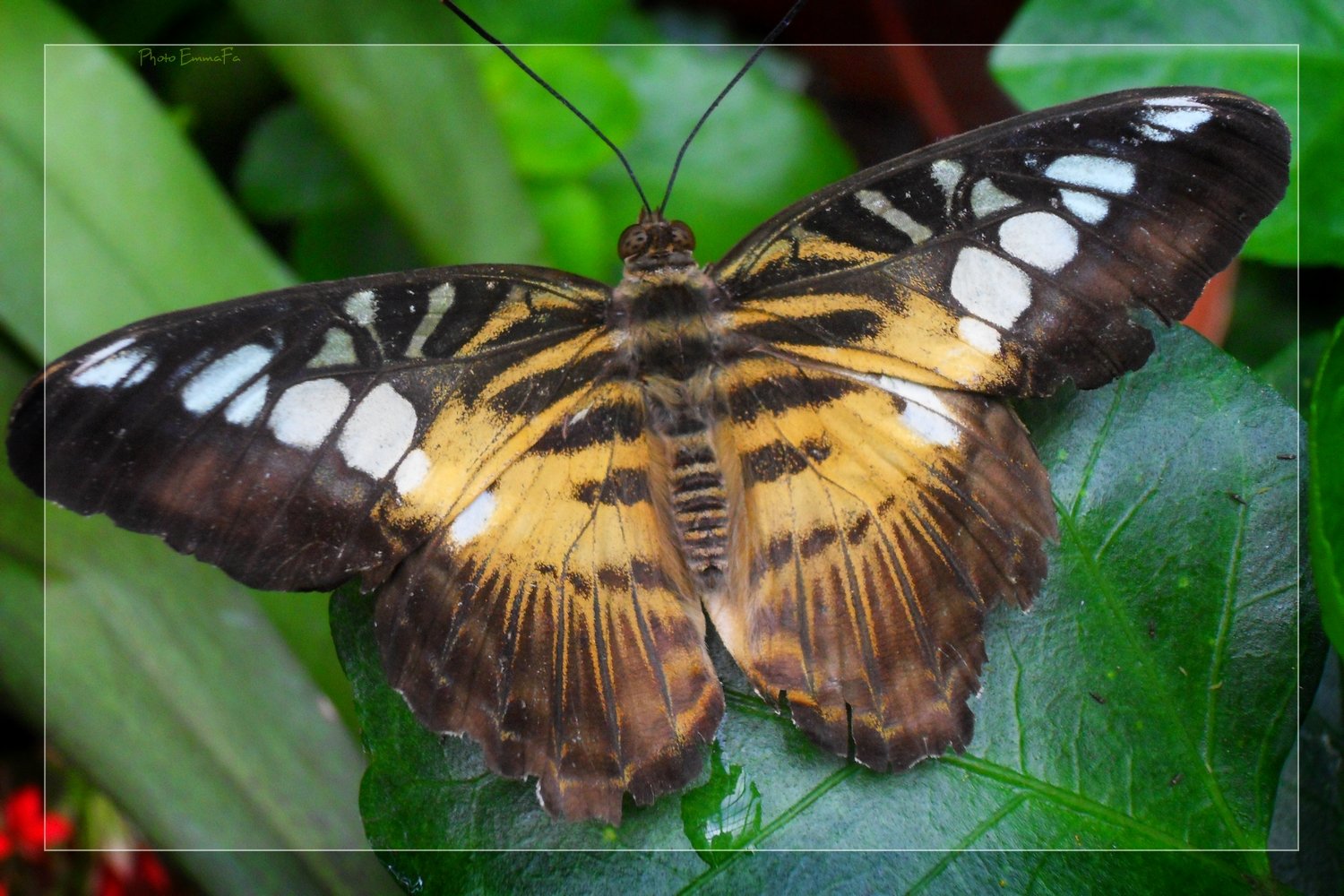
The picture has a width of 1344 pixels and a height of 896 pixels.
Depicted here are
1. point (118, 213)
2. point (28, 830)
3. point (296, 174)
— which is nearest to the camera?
point (118, 213)

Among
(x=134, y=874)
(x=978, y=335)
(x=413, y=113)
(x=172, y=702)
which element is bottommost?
(x=134, y=874)

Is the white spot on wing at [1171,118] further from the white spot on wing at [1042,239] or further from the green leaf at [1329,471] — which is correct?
the green leaf at [1329,471]

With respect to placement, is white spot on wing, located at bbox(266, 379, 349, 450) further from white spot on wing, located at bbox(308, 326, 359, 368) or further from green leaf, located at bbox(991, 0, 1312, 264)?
green leaf, located at bbox(991, 0, 1312, 264)

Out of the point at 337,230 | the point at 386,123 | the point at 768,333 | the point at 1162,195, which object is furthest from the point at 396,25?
the point at 1162,195

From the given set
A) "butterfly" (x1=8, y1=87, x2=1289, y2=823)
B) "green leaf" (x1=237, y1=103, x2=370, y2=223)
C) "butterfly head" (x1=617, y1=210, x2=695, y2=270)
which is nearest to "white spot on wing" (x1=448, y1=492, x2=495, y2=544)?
"butterfly" (x1=8, y1=87, x2=1289, y2=823)

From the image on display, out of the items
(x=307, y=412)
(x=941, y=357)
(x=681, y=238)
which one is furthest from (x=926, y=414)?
(x=307, y=412)

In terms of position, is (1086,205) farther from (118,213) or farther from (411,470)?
(118,213)

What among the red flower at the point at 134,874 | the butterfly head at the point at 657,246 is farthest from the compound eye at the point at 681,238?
the red flower at the point at 134,874
